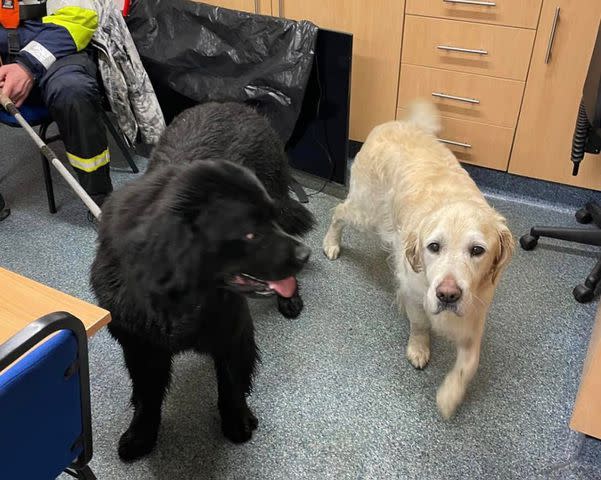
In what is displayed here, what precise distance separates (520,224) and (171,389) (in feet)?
5.76

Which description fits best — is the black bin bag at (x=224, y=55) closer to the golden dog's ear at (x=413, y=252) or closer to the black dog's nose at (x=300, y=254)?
the golden dog's ear at (x=413, y=252)

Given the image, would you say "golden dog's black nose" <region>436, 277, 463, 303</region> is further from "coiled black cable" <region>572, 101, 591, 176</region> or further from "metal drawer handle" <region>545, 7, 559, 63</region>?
"metal drawer handle" <region>545, 7, 559, 63</region>

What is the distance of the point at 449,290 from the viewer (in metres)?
1.41

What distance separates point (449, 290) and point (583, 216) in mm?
1475

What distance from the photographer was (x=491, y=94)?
2494 millimetres

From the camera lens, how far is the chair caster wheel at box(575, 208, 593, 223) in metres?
2.52

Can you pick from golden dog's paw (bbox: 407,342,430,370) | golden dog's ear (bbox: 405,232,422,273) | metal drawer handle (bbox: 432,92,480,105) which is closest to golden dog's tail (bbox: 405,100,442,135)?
metal drawer handle (bbox: 432,92,480,105)

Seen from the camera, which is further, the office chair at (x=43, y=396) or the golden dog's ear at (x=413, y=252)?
the golden dog's ear at (x=413, y=252)

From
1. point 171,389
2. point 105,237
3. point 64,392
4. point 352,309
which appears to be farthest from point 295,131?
point 64,392

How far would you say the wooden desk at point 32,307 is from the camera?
907 mm

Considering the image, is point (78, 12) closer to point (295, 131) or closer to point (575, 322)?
point (295, 131)

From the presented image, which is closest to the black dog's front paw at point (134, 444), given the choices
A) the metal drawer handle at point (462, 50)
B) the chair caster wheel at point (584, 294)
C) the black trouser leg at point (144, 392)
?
the black trouser leg at point (144, 392)

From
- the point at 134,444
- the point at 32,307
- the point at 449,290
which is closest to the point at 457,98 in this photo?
the point at 449,290

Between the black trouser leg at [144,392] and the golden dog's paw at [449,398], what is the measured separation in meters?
0.80
